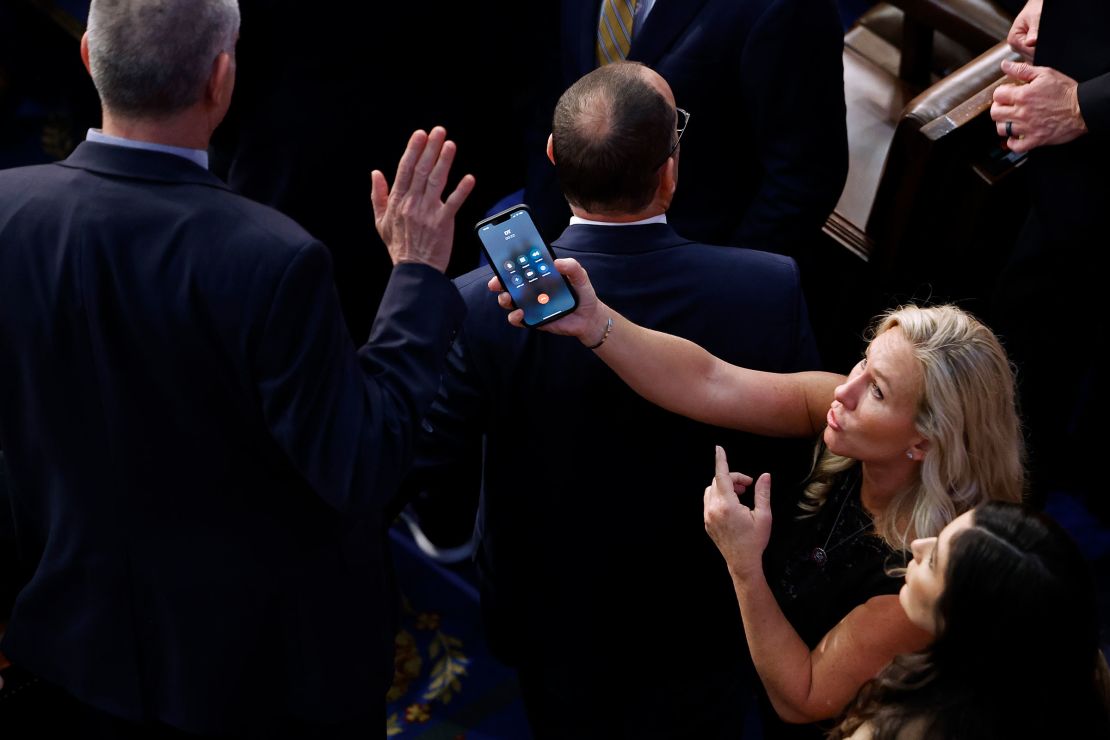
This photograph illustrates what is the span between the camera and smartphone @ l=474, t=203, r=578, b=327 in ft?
5.28

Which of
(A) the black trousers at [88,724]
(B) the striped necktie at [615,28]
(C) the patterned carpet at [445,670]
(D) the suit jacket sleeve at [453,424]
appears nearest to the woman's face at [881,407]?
(D) the suit jacket sleeve at [453,424]

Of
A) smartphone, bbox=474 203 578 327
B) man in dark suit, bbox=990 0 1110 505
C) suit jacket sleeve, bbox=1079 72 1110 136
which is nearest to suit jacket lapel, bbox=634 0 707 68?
man in dark suit, bbox=990 0 1110 505

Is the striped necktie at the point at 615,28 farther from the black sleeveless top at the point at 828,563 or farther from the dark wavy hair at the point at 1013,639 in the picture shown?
the dark wavy hair at the point at 1013,639

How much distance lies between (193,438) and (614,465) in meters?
0.63

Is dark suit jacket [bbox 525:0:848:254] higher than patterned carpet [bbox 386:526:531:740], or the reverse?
dark suit jacket [bbox 525:0:848:254]

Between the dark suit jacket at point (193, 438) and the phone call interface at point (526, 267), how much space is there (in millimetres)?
90

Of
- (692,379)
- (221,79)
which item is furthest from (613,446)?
(221,79)

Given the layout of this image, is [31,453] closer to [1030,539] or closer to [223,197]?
[223,197]

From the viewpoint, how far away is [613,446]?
180 centimetres

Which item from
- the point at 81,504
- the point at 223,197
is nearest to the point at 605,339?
the point at 223,197

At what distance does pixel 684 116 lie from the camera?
185 cm

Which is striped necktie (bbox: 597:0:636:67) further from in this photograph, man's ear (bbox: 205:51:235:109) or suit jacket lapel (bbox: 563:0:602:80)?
man's ear (bbox: 205:51:235:109)

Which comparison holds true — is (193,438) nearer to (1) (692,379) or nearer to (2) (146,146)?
(2) (146,146)

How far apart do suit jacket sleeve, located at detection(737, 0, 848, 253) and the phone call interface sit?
89 cm
